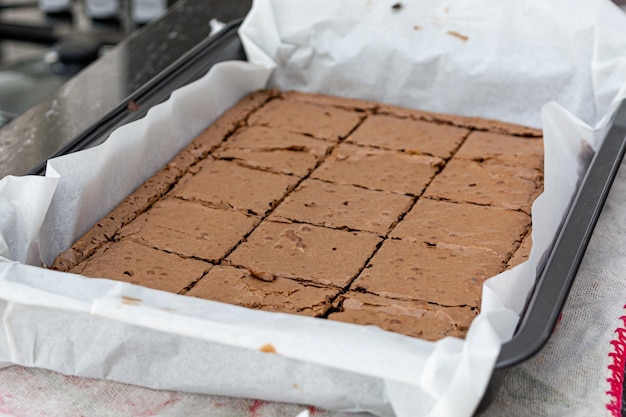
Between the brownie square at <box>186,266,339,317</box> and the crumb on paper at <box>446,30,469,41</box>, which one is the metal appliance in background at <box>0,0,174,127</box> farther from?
the brownie square at <box>186,266,339,317</box>

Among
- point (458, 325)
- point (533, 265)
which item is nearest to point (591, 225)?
point (533, 265)

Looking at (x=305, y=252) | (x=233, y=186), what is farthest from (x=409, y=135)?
(x=305, y=252)

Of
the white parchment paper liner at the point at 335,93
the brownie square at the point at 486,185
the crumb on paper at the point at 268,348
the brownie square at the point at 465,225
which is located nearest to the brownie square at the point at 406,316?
the white parchment paper liner at the point at 335,93

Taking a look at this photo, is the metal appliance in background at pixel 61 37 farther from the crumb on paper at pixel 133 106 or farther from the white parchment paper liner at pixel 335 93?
the crumb on paper at pixel 133 106

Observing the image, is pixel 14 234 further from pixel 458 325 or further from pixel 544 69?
pixel 544 69

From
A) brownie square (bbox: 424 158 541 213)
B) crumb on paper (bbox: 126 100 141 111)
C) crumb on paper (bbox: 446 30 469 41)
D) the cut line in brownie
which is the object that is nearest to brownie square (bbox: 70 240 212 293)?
the cut line in brownie

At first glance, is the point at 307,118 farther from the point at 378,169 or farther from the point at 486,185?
the point at 486,185
